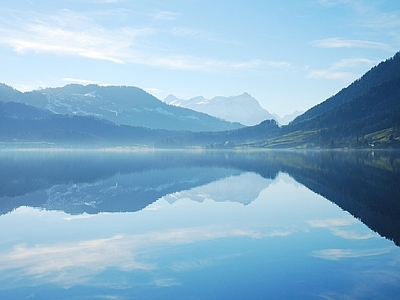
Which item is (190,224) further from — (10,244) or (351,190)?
(351,190)

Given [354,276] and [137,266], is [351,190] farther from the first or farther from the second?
[137,266]

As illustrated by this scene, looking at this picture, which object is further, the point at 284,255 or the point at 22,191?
the point at 22,191

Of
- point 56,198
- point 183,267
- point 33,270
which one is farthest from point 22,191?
point 183,267

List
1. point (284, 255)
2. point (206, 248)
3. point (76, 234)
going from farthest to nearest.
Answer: point (76, 234) → point (206, 248) → point (284, 255)

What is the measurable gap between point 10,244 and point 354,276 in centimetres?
2053

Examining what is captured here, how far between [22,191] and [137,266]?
37.6 metres

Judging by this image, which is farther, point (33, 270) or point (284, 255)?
point (284, 255)

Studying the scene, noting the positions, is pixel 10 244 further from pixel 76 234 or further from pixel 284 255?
pixel 284 255

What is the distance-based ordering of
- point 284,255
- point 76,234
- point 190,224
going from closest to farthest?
1. point 284,255
2. point 76,234
3. point 190,224

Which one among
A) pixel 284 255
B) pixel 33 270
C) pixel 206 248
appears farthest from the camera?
pixel 206 248

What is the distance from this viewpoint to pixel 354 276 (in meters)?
19.3

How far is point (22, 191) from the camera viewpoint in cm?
5334

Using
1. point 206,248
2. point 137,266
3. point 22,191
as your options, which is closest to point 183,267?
point 137,266

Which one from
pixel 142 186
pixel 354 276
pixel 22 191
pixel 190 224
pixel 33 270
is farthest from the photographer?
pixel 142 186
